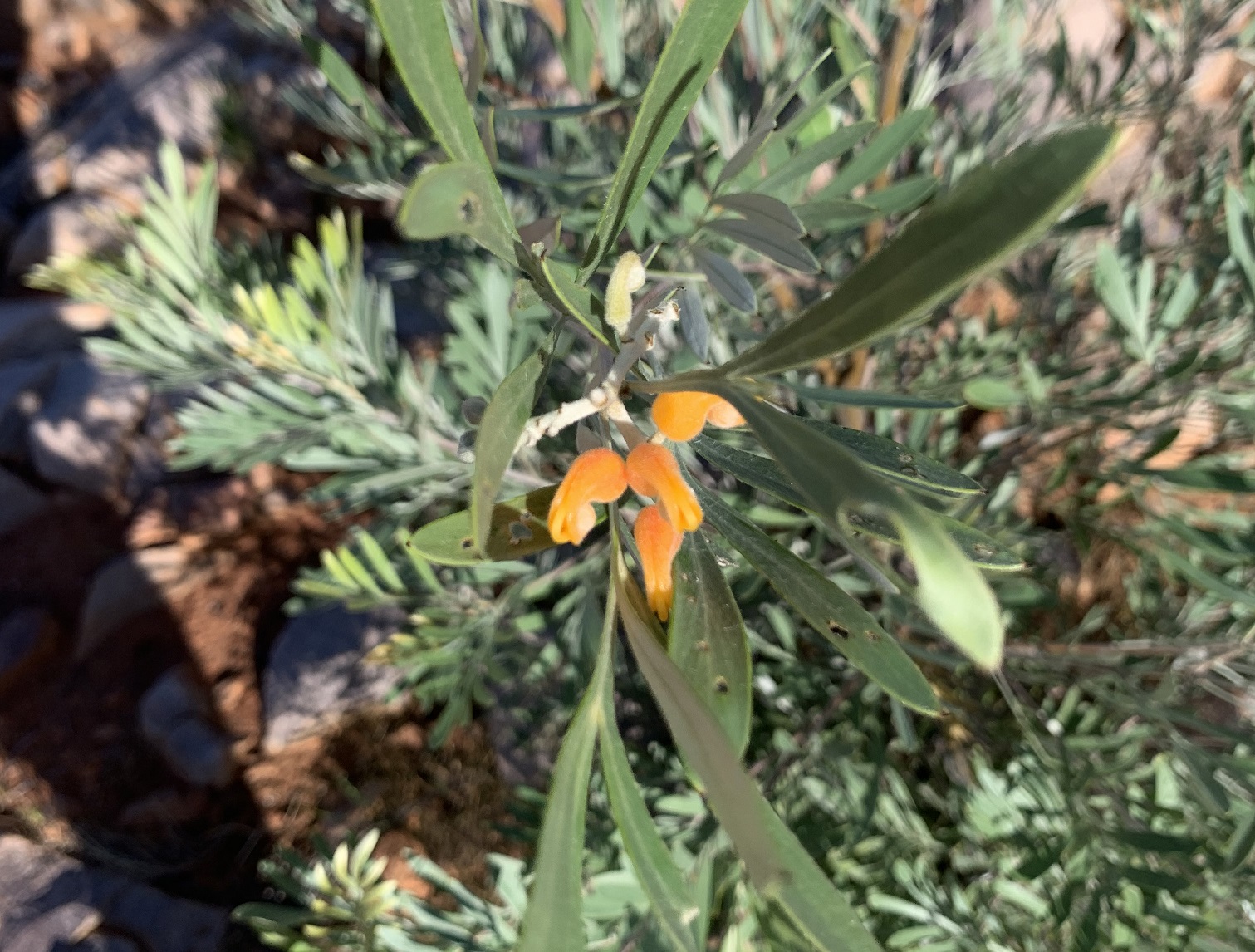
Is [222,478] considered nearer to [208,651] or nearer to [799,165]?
[208,651]

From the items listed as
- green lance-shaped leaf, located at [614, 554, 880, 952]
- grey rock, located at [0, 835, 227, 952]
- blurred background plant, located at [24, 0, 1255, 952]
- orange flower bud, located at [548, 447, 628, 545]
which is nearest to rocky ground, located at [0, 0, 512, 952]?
grey rock, located at [0, 835, 227, 952]

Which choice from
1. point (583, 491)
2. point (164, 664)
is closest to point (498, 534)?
point (583, 491)

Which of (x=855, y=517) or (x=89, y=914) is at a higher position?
(x=855, y=517)

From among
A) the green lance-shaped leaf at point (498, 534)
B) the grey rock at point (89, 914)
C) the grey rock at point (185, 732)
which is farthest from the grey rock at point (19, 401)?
the green lance-shaped leaf at point (498, 534)

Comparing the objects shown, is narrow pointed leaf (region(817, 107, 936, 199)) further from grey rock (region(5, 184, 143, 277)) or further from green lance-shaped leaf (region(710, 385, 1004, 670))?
grey rock (region(5, 184, 143, 277))

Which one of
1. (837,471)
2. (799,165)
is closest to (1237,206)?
(799,165)

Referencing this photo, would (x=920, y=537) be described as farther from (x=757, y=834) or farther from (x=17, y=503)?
(x=17, y=503)
